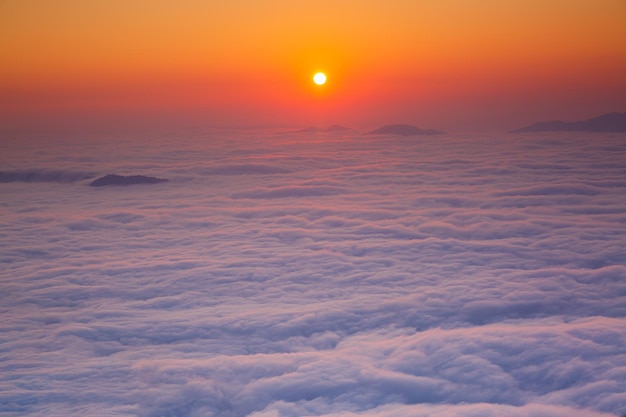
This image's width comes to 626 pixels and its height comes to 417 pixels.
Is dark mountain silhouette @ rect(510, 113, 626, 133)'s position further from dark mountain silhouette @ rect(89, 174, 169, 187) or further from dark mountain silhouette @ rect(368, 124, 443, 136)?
dark mountain silhouette @ rect(89, 174, 169, 187)

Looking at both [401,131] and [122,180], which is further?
[401,131]

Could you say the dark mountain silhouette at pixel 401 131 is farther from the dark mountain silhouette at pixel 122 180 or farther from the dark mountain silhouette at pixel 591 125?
the dark mountain silhouette at pixel 122 180

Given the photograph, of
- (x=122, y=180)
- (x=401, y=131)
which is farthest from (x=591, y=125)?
(x=122, y=180)

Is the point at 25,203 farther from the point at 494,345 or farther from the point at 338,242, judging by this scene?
the point at 494,345

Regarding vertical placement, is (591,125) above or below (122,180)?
above

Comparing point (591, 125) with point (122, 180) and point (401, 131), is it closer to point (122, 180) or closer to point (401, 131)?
point (401, 131)

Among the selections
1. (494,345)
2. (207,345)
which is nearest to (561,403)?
(494,345)
